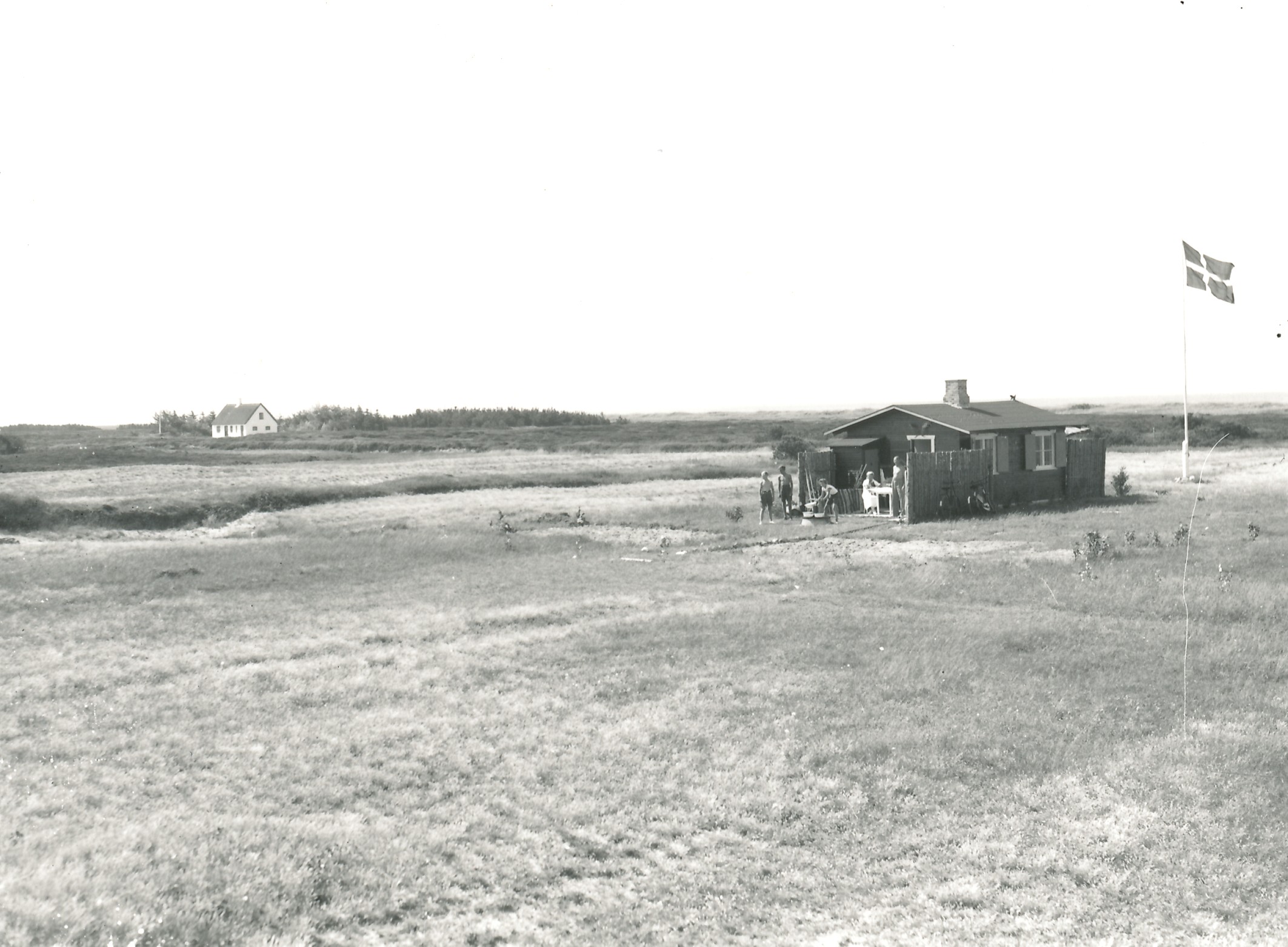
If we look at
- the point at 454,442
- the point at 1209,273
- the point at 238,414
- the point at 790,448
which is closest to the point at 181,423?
the point at 238,414

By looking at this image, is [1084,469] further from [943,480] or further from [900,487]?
[900,487]

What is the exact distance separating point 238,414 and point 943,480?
418 ft

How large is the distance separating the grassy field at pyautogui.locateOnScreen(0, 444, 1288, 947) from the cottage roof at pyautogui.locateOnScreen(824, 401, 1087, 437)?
11.7 meters

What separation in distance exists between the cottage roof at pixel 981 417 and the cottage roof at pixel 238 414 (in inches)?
4666

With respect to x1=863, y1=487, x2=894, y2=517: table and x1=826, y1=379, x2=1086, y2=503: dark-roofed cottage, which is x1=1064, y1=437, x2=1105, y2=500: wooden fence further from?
x1=863, y1=487, x2=894, y2=517: table

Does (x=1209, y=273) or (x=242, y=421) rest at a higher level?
(x=1209, y=273)

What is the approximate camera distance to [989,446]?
121 feet

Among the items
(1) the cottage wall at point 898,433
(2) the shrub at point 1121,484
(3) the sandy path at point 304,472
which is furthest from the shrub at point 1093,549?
(3) the sandy path at point 304,472

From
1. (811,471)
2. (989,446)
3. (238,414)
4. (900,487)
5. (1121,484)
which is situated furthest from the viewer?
(238,414)

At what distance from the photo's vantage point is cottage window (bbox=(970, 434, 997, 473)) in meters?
36.1

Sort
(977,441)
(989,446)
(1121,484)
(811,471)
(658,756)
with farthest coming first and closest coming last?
(1121,484) → (811,471) → (989,446) → (977,441) → (658,756)

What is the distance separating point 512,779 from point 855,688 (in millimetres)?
5212

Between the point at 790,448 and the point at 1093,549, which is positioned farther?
the point at 790,448

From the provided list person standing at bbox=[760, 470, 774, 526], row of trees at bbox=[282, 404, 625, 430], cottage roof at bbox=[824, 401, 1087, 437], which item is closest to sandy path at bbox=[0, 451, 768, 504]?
cottage roof at bbox=[824, 401, 1087, 437]
